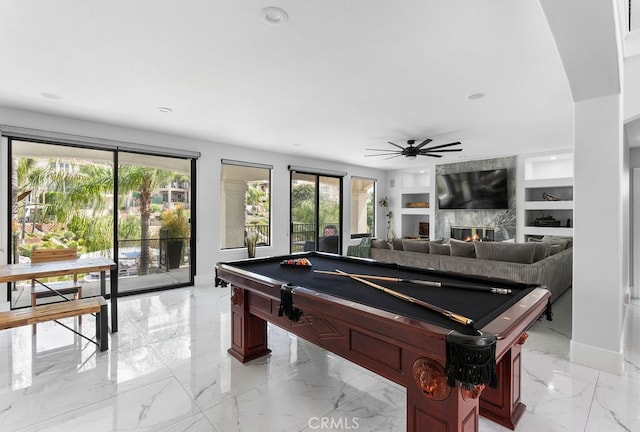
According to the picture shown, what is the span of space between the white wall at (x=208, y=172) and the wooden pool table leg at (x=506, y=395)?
14.9ft

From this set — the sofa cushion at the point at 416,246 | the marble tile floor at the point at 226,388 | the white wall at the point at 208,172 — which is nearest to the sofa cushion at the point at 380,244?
the sofa cushion at the point at 416,246

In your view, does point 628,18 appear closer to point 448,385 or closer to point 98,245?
point 448,385

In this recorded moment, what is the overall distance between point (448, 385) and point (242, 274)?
1.58 metres

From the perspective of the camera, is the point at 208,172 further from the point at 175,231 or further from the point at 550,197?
the point at 550,197

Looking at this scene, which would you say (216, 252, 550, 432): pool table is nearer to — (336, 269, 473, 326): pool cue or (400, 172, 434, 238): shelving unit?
(336, 269, 473, 326): pool cue

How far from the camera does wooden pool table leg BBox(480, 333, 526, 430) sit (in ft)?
5.87

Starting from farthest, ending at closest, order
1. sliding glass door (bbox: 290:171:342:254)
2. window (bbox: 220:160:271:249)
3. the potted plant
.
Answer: sliding glass door (bbox: 290:171:342:254) < window (bbox: 220:160:271:249) < the potted plant

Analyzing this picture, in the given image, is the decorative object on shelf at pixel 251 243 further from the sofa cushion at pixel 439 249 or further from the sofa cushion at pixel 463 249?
the sofa cushion at pixel 463 249

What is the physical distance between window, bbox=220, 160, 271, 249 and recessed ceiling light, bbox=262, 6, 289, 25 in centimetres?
379

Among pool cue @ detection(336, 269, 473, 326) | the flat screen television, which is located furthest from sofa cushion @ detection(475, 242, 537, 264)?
the flat screen television

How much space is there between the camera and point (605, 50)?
1.96 m

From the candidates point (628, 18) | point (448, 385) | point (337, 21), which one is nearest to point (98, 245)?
point (337, 21)

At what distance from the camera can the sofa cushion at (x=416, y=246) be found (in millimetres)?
4438

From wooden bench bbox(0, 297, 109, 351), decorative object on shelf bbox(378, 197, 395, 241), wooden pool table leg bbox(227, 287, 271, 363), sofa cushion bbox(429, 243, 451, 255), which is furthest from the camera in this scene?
decorative object on shelf bbox(378, 197, 395, 241)
